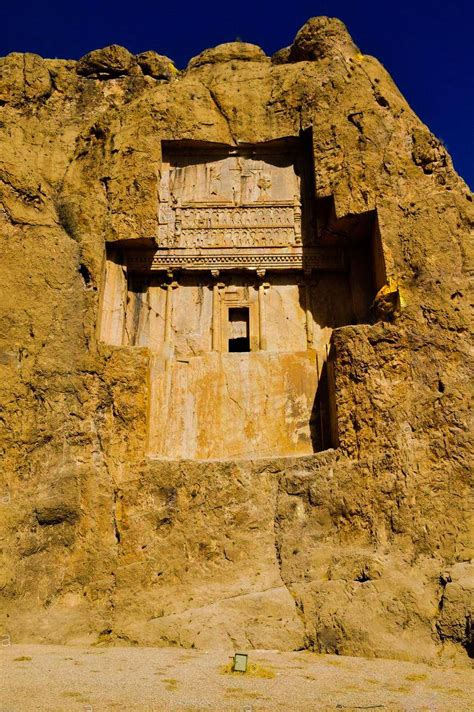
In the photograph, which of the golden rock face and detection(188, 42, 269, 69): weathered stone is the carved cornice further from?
detection(188, 42, 269, 69): weathered stone

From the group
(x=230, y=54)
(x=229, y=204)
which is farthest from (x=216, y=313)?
(x=230, y=54)

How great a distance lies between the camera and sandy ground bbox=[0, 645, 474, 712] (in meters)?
6.15

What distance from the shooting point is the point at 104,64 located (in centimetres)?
1541

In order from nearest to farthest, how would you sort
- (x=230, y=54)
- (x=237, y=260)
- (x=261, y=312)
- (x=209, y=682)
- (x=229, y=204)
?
(x=209, y=682) < (x=261, y=312) < (x=237, y=260) < (x=229, y=204) < (x=230, y=54)

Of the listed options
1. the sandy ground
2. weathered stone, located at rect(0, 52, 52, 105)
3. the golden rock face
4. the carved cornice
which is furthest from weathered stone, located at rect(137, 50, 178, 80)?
the sandy ground

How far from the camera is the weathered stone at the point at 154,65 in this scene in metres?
15.5

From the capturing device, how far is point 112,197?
13078 mm

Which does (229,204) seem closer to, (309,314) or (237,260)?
(237,260)

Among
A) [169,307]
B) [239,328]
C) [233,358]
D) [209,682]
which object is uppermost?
[169,307]

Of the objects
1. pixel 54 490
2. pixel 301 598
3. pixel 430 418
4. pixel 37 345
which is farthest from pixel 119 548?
pixel 430 418

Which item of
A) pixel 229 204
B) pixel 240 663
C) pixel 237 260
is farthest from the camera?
pixel 229 204

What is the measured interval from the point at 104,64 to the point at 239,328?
754 cm

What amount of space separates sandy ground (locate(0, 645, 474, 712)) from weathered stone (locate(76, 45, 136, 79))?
1280cm

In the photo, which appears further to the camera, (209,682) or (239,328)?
(239,328)
